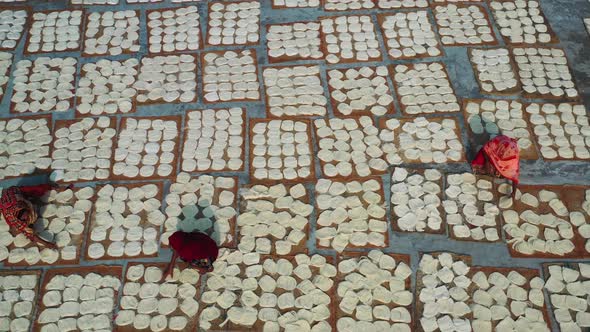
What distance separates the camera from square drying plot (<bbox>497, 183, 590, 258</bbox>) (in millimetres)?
4160

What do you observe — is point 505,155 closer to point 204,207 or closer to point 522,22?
point 204,207

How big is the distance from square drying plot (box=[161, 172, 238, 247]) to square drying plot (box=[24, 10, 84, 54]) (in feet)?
8.18

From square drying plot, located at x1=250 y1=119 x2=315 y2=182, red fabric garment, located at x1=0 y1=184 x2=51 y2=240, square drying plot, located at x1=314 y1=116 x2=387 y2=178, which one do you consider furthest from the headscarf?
red fabric garment, located at x1=0 y1=184 x2=51 y2=240

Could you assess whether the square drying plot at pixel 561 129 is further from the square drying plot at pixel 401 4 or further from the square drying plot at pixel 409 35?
the square drying plot at pixel 401 4

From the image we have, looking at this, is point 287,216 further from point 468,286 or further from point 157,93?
point 157,93

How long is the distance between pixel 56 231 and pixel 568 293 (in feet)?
13.9

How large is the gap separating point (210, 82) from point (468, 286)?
10.7 ft

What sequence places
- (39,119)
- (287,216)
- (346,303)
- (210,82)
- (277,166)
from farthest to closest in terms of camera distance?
(210,82), (39,119), (277,166), (287,216), (346,303)

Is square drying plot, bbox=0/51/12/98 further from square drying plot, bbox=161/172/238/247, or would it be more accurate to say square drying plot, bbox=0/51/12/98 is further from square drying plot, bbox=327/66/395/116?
square drying plot, bbox=327/66/395/116

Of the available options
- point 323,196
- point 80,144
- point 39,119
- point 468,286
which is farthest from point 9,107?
point 468,286

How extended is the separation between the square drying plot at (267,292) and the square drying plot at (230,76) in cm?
183

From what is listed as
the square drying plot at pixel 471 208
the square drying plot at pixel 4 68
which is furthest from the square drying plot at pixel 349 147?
the square drying plot at pixel 4 68

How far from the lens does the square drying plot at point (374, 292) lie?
3.80m

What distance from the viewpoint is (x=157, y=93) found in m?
5.24
